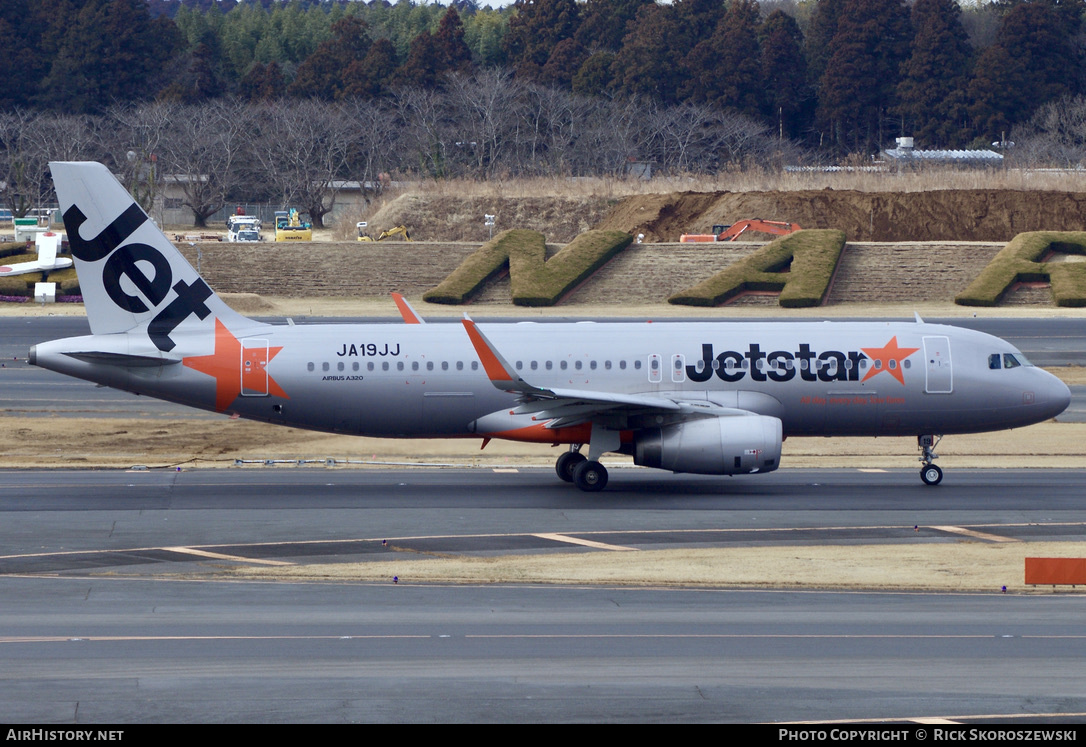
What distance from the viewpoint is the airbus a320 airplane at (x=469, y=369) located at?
31406 mm

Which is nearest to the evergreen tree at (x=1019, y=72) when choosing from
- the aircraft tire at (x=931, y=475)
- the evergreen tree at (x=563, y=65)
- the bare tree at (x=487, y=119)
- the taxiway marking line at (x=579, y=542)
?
the evergreen tree at (x=563, y=65)

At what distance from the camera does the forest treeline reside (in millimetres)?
157000

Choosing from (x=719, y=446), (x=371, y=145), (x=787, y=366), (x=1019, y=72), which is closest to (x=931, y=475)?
(x=787, y=366)

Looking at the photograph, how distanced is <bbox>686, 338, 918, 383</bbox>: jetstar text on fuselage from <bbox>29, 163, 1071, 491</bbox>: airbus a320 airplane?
4cm

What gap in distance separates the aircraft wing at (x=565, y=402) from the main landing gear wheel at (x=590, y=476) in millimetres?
1142

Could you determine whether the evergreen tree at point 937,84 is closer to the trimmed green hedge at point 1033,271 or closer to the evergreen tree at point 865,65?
the evergreen tree at point 865,65

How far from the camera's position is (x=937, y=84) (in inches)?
6220

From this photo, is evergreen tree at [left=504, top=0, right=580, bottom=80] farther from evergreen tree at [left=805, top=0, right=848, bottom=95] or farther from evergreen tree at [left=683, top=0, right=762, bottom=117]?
evergreen tree at [left=805, top=0, right=848, bottom=95]

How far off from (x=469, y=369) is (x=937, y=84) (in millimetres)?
141464

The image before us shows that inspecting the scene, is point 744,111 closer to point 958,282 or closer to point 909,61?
point 909,61

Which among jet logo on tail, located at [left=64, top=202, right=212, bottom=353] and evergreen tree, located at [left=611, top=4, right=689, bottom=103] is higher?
evergreen tree, located at [left=611, top=4, right=689, bottom=103]

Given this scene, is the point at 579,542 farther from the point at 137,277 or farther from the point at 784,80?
the point at 784,80

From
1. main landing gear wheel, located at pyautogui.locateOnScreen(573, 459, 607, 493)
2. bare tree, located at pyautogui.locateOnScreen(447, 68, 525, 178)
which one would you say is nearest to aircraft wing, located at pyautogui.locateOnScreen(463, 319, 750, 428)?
main landing gear wheel, located at pyautogui.locateOnScreen(573, 459, 607, 493)

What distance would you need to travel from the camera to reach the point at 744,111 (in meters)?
161
